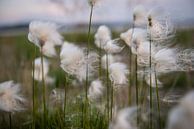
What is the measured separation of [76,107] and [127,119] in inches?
40.0

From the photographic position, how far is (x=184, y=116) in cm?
90

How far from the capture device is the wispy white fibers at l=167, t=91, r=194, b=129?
0.90m

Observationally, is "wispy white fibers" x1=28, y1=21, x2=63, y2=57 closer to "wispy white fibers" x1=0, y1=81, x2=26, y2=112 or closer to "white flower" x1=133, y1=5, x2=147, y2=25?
"wispy white fibers" x1=0, y1=81, x2=26, y2=112

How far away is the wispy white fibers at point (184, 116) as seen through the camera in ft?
2.96

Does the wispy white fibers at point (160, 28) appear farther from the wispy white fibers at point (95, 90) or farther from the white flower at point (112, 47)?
the wispy white fibers at point (95, 90)

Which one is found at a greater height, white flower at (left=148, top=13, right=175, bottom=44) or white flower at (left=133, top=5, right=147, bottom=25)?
white flower at (left=133, top=5, right=147, bottom=25)

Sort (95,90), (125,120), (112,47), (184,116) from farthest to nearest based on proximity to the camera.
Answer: (95,90) < (112,47) < (125,120) < (184,116)

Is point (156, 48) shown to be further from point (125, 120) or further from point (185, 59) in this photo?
point (125, 120)

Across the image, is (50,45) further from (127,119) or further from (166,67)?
(127,119)

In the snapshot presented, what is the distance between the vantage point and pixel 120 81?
74.4 inches

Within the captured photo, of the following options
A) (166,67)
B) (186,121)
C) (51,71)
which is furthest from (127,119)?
(51,71)

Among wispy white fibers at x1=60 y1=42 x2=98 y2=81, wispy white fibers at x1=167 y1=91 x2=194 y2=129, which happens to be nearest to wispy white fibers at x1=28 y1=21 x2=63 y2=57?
wispy white fibers at x1=60 y1=42 x2=98 y2=81

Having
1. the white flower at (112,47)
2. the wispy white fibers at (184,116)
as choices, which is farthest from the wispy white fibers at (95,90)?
the wispy white fibers at (184,116)

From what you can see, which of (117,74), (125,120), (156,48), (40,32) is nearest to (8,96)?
(40,32)
